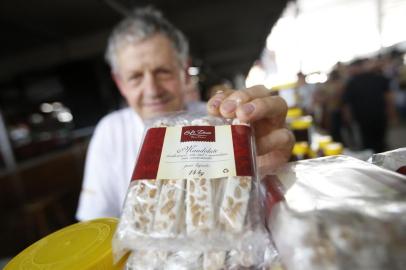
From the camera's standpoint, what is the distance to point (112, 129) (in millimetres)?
1295

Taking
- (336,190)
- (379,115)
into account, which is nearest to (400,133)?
(379,115)

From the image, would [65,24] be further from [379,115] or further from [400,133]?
[400,133]

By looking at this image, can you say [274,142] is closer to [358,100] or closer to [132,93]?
[132,93]

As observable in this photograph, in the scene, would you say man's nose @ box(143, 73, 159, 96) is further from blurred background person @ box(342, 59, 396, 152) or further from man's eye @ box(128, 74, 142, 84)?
blurred background person @ box(342, 59, 396, 152)

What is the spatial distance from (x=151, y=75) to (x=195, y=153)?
30.8 inches

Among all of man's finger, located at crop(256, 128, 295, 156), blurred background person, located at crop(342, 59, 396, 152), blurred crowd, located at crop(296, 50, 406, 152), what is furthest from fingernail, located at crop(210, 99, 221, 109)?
blurred background person, located at crop(342, 59, 396, 152)

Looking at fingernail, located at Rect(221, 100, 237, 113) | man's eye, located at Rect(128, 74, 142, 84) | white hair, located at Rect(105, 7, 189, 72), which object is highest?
white hair, located at Rect(105, 7, 189, 72)

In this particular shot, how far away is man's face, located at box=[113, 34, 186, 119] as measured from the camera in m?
1.09

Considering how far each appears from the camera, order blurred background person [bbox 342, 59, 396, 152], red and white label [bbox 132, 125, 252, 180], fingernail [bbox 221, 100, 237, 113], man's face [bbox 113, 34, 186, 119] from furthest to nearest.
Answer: blurred background person [bbox 342, 59, 396, 152] < man's face [bbox 113, 34, 186, 119] < fingernail [bbox 221, 100, 237, 113] < red and white label [bbox 132, 125, 252, 180]

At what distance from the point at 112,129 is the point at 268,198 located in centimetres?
108

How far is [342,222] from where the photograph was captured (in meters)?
0.28

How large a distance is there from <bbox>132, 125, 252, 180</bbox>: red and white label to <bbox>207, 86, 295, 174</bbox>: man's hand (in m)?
0.06

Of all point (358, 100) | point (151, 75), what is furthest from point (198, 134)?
point (358, 100)

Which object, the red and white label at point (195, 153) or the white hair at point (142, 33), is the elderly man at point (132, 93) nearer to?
the white hair at point (142, 33)
